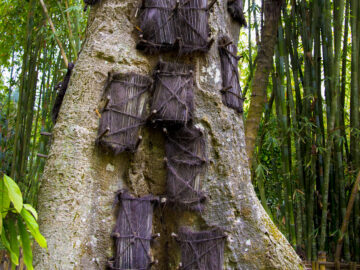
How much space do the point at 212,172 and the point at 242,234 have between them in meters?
0.32

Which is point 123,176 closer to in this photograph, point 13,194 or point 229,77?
point 229,77

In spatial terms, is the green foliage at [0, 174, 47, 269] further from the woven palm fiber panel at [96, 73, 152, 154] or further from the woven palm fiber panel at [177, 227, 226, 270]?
the woven palm fiber panel at [177, 227, 226, 270]

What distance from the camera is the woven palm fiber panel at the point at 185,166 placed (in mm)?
1961

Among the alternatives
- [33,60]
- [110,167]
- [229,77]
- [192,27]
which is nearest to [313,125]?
[229,77]

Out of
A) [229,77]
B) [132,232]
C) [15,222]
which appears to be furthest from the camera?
[229,77]

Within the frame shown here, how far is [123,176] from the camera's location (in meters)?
2.00

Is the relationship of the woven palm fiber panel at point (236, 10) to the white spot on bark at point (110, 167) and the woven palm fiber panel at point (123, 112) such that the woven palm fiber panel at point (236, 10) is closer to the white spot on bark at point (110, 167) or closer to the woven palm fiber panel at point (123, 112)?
the woven palm fiber panel at point (123, 112)

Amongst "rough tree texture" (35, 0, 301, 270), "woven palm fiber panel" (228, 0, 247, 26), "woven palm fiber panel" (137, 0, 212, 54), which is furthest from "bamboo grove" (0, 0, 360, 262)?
"woven palm fiber panel" (137, 0, 212, 54)

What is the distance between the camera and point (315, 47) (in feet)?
9.98

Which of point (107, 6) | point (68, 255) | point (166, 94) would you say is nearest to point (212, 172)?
point (166, 94)

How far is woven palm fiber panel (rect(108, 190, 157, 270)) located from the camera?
5.95 ft

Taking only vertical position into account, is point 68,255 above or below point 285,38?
below

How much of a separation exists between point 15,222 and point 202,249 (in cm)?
94

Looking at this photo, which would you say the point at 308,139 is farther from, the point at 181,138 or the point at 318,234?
the point at 181,138
